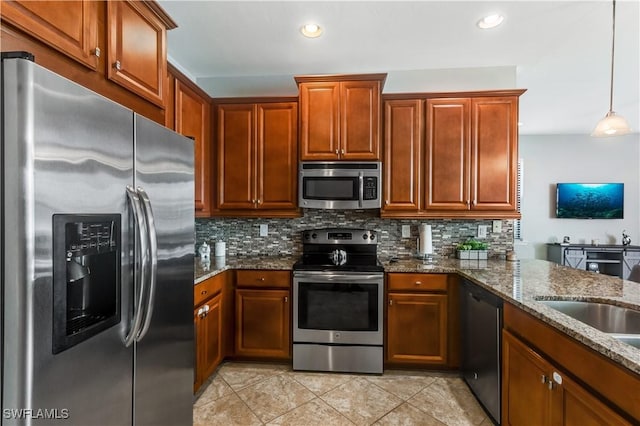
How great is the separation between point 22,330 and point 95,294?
20cm

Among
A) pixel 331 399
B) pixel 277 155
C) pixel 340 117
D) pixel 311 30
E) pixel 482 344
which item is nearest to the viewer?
pixel 482 344

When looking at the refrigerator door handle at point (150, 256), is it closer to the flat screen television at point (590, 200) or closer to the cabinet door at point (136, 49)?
the cabinet door at point (136, 49)

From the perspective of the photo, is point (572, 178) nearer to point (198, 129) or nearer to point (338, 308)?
point (338, 308)

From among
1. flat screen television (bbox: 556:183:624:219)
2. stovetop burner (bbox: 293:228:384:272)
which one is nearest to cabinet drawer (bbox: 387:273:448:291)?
stovetop burner (bbox: 293:228:384:272)

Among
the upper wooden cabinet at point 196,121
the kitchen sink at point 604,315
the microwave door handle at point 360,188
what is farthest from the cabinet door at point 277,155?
the kitchen sink at point 604,315

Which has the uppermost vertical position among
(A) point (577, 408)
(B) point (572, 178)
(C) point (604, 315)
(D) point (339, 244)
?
(B) point (572, 178)

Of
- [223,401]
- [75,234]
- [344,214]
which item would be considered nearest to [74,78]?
[75,234]

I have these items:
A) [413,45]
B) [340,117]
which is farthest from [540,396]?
[413,45]

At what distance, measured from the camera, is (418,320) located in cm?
252

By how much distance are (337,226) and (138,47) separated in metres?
2.18

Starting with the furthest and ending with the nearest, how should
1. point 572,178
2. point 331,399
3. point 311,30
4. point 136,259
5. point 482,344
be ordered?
point 572,178 < point 311,30 < point 331,399 < point 482,344 < point 136,259

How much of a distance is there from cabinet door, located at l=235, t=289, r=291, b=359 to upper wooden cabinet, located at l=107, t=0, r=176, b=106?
1668 mm

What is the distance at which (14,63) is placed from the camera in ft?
2.35

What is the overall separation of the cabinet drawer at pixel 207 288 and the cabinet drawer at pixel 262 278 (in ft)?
0.59
